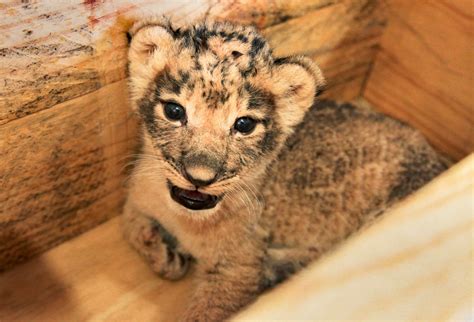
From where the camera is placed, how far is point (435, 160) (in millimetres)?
2035

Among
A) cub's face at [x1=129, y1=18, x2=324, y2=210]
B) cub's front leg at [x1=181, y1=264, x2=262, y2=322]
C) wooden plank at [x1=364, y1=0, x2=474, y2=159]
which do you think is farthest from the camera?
wooden plank at [x1=364, y1=0, x2=474, y2=159]

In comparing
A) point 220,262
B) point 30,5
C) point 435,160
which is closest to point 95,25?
point 30,5

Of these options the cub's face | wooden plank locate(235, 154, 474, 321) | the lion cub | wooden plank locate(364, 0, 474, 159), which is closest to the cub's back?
the lion cub

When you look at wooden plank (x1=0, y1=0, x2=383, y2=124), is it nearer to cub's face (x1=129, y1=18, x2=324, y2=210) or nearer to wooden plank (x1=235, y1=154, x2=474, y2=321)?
cub's face (x1=129, y1=18, x2=324, y2=210)

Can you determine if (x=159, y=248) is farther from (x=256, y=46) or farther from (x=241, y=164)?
(x=256, y=46)

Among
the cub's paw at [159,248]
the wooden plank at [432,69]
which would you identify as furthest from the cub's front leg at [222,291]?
the wooden plank at [432,69]

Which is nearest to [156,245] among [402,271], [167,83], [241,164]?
[241,164]

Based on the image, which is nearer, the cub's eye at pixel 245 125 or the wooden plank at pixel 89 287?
the cub's eye at pixel 245 125

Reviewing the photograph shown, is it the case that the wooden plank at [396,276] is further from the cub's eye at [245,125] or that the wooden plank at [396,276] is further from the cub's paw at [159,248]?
the cub's paw at [159,248]

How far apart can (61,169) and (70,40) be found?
49 centimetres

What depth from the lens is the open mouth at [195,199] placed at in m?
1.51

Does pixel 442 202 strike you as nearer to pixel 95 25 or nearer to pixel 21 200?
pixel 95 25

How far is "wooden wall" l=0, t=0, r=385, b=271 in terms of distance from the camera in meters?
1.34

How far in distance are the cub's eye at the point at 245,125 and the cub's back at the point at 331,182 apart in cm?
37
